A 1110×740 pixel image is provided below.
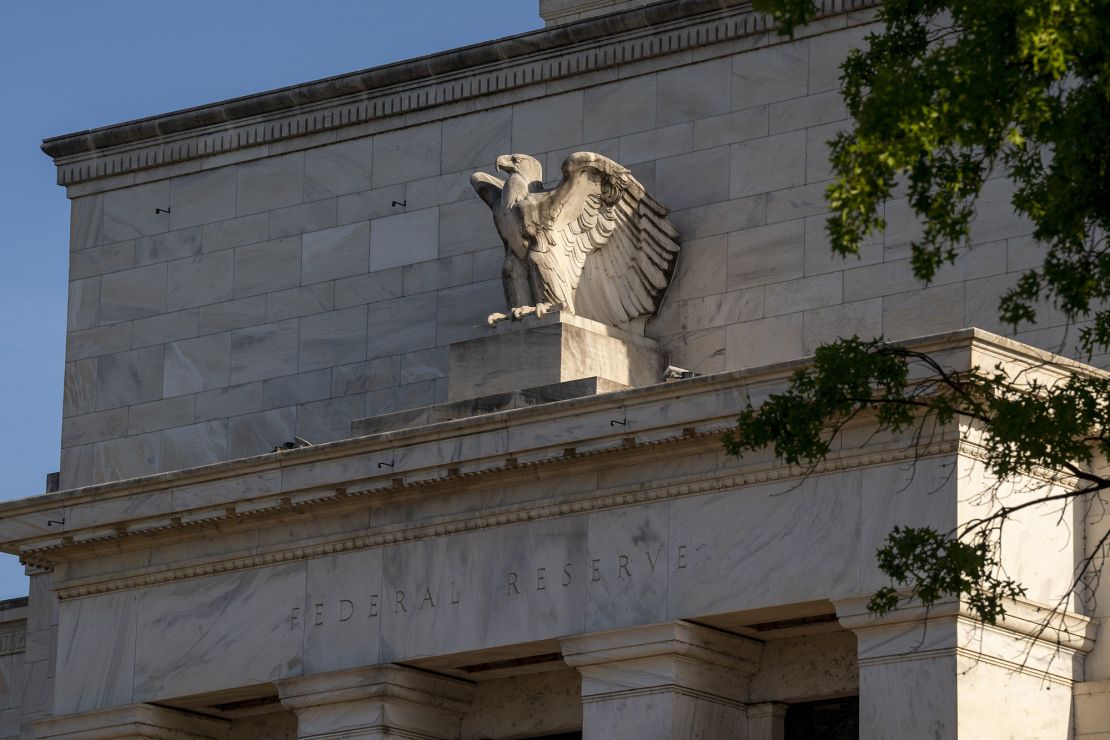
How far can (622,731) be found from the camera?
85.3 feet

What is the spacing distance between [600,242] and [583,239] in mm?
205

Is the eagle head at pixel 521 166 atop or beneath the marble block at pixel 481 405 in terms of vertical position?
atop

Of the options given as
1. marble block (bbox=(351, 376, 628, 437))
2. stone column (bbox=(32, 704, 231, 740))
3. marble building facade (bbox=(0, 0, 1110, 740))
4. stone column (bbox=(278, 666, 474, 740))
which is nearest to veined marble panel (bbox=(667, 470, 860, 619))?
marble building facade (bbox=(0, 0, 1110, 740))

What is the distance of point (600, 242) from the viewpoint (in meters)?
29.3

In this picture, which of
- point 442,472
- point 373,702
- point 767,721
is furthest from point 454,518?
point 767,721

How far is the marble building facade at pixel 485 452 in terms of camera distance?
25266 mm

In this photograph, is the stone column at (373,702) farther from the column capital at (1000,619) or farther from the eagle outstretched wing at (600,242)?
the column capital at (1000,619)

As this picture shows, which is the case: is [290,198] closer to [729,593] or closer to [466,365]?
[466,365]

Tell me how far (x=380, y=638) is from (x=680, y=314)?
4.97m

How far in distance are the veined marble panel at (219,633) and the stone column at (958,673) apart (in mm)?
6785

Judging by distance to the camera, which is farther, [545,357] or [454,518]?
[545,357]

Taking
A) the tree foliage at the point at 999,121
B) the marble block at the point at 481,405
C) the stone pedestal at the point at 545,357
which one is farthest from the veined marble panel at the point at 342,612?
the tree foliage at the point at 999,121

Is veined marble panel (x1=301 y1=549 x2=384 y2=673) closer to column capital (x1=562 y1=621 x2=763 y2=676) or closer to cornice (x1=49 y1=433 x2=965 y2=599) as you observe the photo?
cornice (x1=49 y1=433 x2=965 y2=599)

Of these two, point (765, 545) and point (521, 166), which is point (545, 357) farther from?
point (765, 545)
